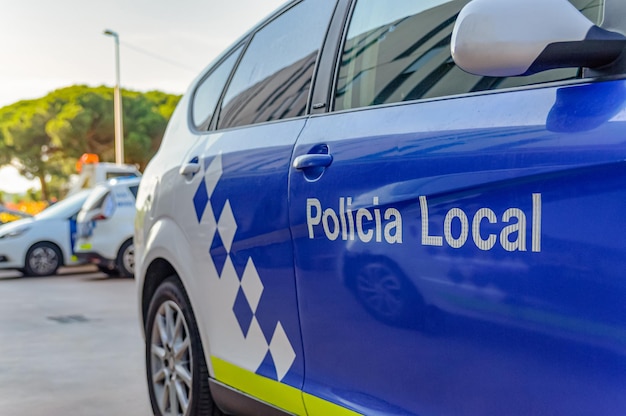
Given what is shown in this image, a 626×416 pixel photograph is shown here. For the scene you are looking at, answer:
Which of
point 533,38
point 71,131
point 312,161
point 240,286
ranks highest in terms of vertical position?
point 71,131

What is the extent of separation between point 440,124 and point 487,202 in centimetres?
28

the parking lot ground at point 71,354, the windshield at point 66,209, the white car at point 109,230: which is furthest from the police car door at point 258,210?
the windshield at point 66,209

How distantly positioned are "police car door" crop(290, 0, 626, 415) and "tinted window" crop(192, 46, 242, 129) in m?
0.96

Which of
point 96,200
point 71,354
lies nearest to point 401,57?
point 71,354

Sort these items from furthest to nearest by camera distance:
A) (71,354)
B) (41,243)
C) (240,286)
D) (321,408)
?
(41,243) < (71,354) < (240,286) < (321,408)

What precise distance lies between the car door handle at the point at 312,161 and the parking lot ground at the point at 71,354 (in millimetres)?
2121

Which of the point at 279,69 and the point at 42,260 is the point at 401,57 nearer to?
the point at 279,69

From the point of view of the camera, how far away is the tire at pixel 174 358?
9.63 ft

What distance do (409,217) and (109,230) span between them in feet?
32.1

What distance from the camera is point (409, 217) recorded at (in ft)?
5.94

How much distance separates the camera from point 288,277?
2.26 meters

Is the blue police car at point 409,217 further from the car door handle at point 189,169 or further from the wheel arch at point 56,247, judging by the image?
the wheel arch at point 56,247

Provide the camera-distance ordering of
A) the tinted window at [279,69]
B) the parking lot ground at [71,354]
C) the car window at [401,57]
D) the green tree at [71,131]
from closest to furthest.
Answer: the car window at [401,57]
the tinted window at [279,69]
the parking lot ground at [71,354]
the green tree at [71,131]

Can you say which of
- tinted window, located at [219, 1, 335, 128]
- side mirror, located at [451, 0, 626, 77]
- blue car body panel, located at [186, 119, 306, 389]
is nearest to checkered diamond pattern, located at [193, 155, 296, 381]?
blue car body panel, located at [186, 119, 306, 389]
